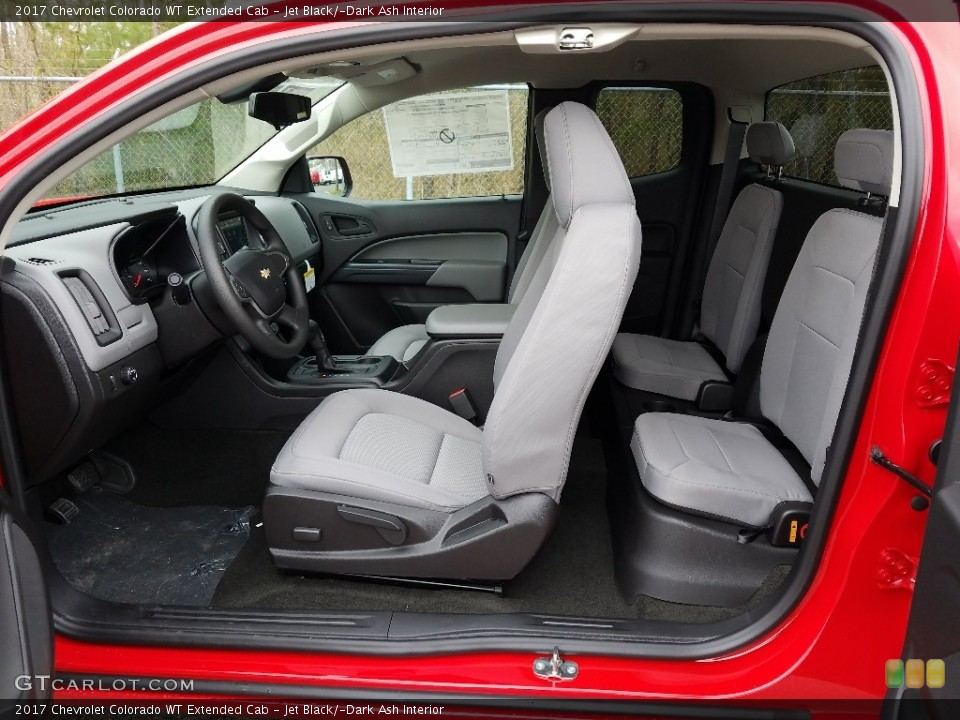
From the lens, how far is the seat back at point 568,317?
1.45 meters

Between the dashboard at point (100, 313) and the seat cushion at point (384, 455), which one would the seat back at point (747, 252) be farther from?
the dashboard at point (100, 313)

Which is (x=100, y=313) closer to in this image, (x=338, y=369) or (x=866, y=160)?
(x=338, y=369)

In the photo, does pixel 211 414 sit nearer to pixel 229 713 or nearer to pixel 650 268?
pixel 229 713

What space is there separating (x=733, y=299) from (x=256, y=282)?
1.65 m

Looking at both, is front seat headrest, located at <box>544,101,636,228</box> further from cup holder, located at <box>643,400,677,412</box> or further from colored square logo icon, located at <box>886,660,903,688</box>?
cup holder, located at <box>643,400,677,412</box>

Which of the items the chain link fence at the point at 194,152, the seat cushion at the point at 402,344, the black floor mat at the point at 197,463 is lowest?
the black floor mat at the point at 197,463

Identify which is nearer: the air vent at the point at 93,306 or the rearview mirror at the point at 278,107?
the air vent at the point at 93,306

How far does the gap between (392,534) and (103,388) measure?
0.76m

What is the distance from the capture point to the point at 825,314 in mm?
1855

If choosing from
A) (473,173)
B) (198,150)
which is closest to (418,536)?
(473,173)

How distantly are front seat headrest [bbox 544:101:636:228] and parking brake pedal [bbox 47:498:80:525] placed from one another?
164 centimetres

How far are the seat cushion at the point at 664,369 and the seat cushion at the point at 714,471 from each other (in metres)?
0.56

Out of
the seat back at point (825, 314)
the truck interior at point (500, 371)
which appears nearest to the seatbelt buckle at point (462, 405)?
the truck interior at point (500, 371)

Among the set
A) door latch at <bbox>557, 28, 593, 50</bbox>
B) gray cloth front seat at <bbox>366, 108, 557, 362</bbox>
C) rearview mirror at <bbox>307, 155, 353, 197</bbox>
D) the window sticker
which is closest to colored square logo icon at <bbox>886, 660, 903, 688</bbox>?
door latch at <bbox>557, 28, 593, 50</bbox>
